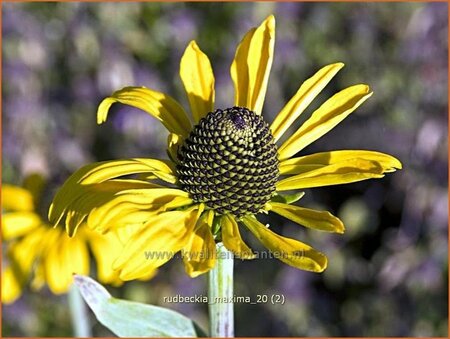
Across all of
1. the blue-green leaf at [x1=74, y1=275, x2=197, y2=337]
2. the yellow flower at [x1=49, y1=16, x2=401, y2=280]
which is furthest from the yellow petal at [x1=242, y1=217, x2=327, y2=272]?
the blue-green leaf at [x1=74, y1=275, x2=197, y2=337]

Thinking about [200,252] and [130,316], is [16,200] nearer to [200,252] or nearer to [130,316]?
[130,316]

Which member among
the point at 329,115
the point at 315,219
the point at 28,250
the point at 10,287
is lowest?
the point at 10,287

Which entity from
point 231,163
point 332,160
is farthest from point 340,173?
point 231,163

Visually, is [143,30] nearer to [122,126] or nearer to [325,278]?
[122,126]

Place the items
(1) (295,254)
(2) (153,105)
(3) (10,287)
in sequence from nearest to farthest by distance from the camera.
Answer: (1) (295,254) → (2) (153,105) → (3) (10,287)

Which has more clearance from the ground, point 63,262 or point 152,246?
point 152,246
